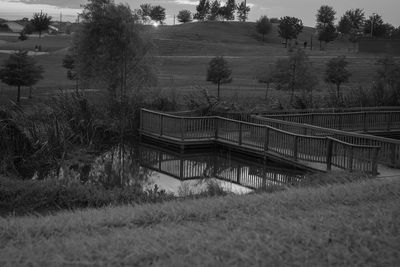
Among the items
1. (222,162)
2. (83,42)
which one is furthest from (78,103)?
(222,162)

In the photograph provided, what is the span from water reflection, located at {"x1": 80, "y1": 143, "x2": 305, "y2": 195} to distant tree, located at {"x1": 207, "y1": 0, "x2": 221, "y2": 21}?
106397 millimetres

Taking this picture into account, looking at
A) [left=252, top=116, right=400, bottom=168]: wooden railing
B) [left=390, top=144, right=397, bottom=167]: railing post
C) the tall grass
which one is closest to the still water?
the tall grass

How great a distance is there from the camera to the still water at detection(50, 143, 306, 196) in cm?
1347

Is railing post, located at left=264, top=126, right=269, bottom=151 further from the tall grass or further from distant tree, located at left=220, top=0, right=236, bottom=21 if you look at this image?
distant tree, located at left=220, top=0, right=236, bottom=21

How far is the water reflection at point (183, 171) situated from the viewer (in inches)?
532

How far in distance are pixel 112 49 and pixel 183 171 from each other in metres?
9.99

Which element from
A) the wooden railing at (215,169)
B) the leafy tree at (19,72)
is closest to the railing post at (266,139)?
the wooden railing at (215,169)

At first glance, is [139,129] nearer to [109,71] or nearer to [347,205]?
[109,71]

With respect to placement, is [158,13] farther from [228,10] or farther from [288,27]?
[288,27]

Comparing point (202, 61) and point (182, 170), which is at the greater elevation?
point (202, 61)

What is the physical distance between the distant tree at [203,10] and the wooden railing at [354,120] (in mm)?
105143

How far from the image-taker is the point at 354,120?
926 inches

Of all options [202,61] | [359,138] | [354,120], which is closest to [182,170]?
[359,138]

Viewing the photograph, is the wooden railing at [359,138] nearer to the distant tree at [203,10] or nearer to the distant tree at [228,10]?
the distant tree at [228,10]
